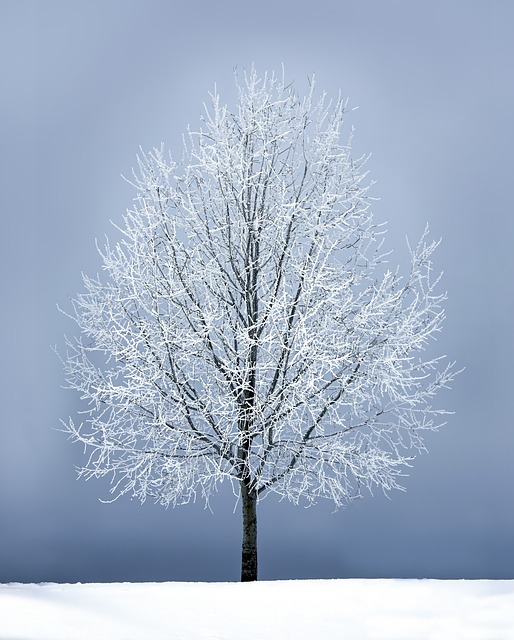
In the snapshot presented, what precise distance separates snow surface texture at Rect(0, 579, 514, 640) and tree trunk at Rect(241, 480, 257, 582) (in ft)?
5.90

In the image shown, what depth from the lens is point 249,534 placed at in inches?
444

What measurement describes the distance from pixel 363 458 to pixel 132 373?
325 centimetres

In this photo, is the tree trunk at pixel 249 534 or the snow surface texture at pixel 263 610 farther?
the tree trunk at pixel 249 534

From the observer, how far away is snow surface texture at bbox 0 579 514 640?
24.4 ft

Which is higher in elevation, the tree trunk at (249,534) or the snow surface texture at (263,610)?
the tree trunk at (249,534)

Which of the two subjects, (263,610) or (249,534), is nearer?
(263,610)

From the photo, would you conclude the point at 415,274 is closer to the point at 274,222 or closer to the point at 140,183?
the point at 274,222

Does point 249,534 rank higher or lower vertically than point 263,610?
Result: higher

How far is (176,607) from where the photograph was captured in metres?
8.33

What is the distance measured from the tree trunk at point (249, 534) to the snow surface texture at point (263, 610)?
70.8 inches

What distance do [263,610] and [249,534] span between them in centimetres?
302

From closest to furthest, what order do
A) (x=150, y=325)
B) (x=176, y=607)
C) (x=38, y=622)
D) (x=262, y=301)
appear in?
(x=38, y=622)
(x=176, y=607)
(x=262, y=301)
(x=150, y=325)

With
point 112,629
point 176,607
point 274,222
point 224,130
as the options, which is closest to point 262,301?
point 274,222

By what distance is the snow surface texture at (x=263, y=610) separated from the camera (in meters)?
7.44
